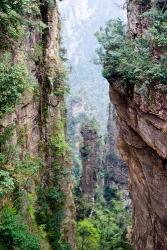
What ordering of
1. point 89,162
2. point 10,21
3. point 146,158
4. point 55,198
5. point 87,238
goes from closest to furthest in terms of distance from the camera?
point 10,21, point 146,158, point 55,198, point 87,238, point 89,162

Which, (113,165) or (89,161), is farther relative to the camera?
(113,165)

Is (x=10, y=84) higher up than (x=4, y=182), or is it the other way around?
(x=10, y=84)

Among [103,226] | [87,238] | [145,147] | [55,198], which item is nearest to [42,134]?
[55,198]

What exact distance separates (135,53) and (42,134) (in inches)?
250

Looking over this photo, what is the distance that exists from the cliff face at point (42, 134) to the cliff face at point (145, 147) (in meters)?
3.02

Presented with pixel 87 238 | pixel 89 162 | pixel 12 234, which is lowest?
pixel 87 238

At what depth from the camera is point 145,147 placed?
16.3m

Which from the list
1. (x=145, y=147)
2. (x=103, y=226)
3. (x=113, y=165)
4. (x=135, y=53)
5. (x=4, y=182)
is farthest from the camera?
(x=113, y=165)

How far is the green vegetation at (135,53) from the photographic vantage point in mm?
12773

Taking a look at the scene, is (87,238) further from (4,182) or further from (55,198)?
(4,182)

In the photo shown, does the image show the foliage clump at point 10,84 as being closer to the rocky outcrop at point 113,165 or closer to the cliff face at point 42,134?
the cliff face at point 42,134

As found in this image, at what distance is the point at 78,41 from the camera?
17238cm

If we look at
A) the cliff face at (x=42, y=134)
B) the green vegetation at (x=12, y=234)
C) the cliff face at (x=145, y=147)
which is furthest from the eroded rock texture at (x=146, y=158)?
the green vegetation at (x=12, y=234)

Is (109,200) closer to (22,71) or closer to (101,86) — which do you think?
(22,71)
